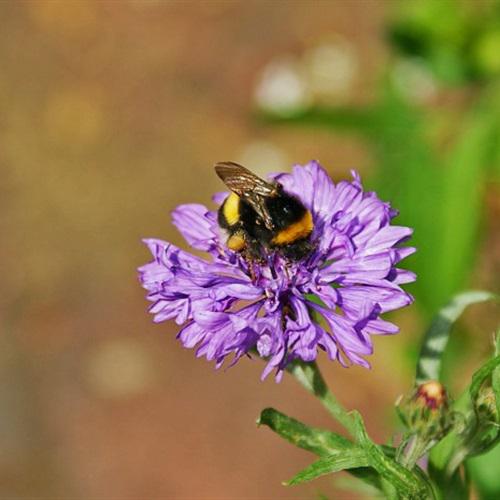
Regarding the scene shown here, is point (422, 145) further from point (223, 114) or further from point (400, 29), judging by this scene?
point (223, 114)

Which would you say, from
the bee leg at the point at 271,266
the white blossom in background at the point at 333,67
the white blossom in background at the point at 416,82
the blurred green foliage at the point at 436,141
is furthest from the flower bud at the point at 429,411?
the white blossom in background at the point at 333,67

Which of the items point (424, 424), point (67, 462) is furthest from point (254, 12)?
point (424, 424)

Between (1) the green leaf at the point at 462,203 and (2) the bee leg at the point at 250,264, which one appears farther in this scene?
(1) the green leaf at the point at 462,203

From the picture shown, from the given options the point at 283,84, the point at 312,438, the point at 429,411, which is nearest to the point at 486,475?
the point at 429,411

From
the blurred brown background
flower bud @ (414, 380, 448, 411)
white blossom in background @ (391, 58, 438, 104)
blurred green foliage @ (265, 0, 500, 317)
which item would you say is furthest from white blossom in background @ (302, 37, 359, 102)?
flower bud @ (414, 380, 448, 411)

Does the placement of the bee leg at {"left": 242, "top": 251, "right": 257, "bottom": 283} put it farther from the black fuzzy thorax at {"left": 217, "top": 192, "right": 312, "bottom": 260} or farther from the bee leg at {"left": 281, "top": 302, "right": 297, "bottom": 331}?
the bee leg at {"left": 281, "top": 302, "right": 297, "bottom": 331}

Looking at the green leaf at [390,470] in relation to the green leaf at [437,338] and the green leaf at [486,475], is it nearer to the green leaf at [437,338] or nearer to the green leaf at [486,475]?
the green leaf at [437,338]
